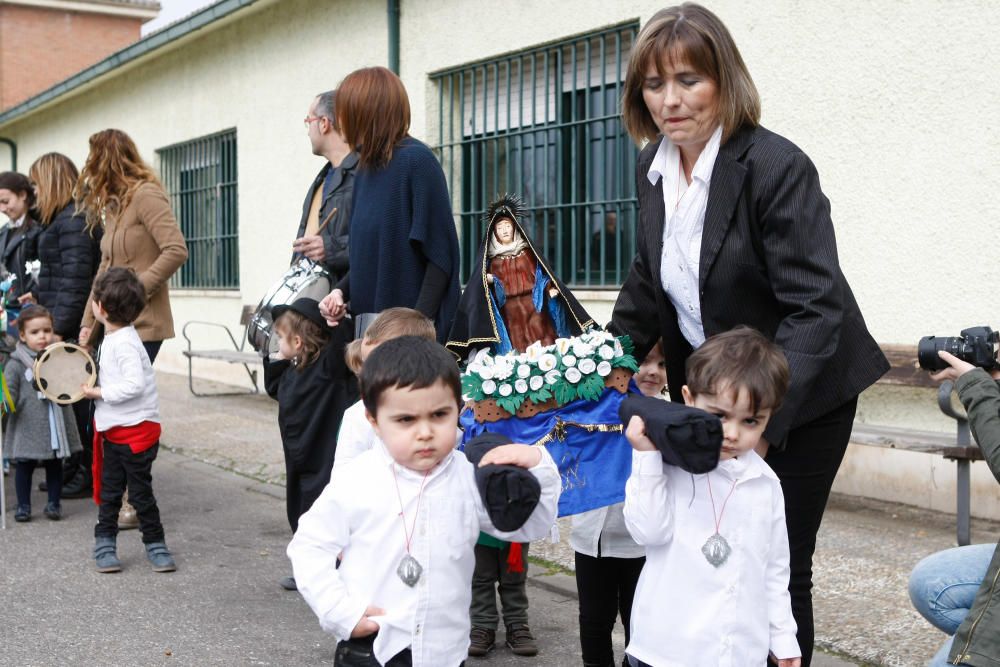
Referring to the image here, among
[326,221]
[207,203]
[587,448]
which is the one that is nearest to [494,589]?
[587,448]

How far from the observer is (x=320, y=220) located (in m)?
4.75

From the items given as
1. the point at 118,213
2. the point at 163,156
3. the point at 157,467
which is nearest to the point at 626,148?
the point at 118,213

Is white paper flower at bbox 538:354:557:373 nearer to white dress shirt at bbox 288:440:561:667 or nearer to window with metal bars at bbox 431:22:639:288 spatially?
white dress shirt at bbox 288:440:561:667

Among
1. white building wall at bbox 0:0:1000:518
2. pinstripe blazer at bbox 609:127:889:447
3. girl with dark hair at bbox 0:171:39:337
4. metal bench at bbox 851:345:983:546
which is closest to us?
pinstripe blazer at bbox 609:127:889:447

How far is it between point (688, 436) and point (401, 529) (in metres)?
0.67

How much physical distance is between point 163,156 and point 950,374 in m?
13.9

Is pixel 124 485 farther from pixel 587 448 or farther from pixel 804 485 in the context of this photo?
pixel 804 485

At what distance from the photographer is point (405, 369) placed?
8.00 feet

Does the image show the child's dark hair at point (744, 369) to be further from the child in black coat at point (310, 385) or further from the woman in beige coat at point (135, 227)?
the woman in beige coat at point (135, 227)

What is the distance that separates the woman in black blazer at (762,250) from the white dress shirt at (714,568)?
150mm

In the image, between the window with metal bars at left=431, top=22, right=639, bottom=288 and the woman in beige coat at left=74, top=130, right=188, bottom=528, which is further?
the window with metal bars at left=431, top=22, right=639, bottom=288

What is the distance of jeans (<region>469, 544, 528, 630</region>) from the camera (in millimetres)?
4129

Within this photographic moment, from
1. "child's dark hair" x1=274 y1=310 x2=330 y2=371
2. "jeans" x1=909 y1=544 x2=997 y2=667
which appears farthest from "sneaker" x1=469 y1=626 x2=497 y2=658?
"jeans" x1=909 y1=544 x2=997 y2=667

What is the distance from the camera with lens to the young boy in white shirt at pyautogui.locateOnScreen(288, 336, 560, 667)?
972 millimetres
